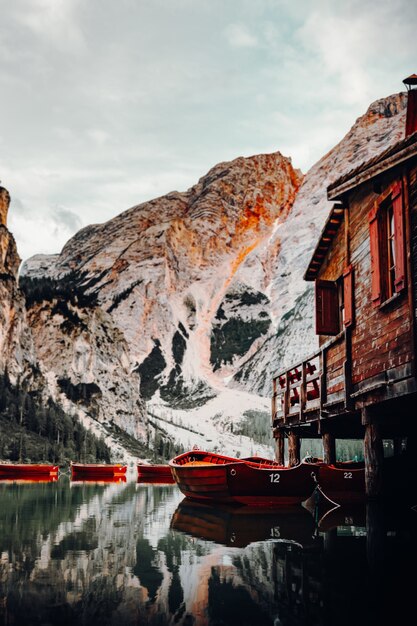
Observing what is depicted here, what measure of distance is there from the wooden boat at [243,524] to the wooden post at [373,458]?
171cm

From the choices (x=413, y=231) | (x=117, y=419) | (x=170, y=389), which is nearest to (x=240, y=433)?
(x=170, y=389)

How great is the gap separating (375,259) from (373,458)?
490 centimetres

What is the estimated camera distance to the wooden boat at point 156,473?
157 feet

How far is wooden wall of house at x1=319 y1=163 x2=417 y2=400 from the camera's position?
13258mm

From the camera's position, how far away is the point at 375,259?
48.9ft

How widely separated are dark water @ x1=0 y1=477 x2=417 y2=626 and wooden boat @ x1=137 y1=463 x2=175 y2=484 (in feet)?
110

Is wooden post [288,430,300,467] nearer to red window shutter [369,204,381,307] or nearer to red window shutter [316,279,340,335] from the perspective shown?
red window shutter [316,279,340,335]

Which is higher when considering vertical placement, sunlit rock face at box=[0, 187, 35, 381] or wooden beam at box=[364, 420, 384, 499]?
sunlit rock face at box=[0, 187, 35, 381]

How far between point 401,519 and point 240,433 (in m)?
151

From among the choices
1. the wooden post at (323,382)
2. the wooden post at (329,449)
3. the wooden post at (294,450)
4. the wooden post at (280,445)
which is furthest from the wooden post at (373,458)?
the wooden post at (280,445)

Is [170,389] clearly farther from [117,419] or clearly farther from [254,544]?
[254,544]

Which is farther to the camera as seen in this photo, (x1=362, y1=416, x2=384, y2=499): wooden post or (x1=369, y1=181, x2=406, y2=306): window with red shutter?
(x1=362, y1=416, x2=384, y2=499): wooden post

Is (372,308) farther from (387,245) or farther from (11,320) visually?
(11,320)

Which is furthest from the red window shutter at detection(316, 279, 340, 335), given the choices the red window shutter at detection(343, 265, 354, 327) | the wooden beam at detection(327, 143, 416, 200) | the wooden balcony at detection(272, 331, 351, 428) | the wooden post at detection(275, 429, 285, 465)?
the wooden post at detection(275, 429, 285, 465)
